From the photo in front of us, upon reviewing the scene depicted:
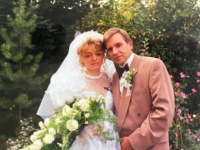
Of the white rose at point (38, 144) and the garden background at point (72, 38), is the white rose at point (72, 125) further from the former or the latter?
the garden background at point (72, 38)

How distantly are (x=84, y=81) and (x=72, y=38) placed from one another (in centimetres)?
184

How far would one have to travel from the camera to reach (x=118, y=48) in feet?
7.37

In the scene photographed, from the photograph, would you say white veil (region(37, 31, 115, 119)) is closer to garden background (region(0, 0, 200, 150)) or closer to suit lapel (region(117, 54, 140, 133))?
suit lapel (region(117, 54, 140, 133))

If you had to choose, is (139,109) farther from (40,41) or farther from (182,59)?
(182,59)

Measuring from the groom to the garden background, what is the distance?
159 centimetres

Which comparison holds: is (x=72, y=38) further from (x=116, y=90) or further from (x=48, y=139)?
(x=48, y=139)

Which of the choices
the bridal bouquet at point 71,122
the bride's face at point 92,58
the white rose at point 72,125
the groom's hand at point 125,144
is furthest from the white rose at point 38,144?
the bride's face at point 92,58

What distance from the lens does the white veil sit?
223 centimetres

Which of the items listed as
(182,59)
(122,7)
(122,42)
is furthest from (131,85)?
(182,59)

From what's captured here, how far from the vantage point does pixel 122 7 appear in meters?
4.40

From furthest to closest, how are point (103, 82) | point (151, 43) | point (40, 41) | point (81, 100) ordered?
point (151, 43) < point (40, 41) < point (103, 82) < point (81, 100)

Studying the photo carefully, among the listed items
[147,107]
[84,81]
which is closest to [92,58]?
[84,81]

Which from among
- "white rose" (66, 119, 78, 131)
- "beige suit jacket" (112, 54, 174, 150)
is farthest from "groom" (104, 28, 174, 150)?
"white rose" (66, 119, 78, 131)

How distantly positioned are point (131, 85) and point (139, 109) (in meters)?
0.18
